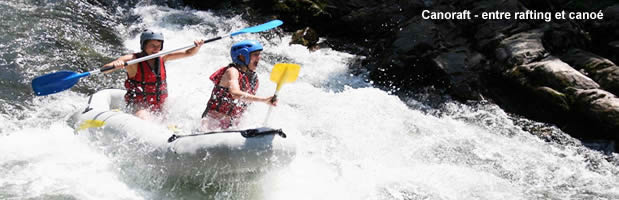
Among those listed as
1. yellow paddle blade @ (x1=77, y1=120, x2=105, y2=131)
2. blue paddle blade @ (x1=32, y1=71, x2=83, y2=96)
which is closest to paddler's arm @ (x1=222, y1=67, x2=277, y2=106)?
yellow paddle blade @ (x1=77, y1=120, x2=105, y2=131)

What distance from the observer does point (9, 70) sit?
694 centimetres

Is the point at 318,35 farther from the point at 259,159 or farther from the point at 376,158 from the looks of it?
the point at 259,159

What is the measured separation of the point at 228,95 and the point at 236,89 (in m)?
0.34

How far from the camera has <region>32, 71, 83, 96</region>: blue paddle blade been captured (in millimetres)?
4922

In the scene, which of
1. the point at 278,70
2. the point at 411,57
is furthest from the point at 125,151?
the point at 411,57

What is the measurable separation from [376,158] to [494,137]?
6.15 ft

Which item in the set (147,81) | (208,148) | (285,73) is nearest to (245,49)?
(285,73)

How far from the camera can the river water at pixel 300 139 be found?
4.46 meters

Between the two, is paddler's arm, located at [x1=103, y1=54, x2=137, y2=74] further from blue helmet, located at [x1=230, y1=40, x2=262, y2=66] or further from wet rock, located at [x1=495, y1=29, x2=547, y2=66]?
wet rock, located at [x1=495, y1=29, x2=547, y2=66]

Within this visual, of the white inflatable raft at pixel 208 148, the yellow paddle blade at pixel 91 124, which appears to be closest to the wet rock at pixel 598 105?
the white inflatable raft at pixel 208 148

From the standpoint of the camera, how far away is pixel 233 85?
14.5 ft

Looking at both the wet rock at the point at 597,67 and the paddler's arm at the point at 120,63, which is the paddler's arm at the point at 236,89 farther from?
the wet rock at the point at 597,67

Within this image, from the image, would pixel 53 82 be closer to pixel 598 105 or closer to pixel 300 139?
pixel 300 139

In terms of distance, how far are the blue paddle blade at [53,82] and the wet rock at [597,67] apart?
256 inches
